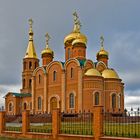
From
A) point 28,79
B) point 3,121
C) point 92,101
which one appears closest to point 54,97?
point 92,101

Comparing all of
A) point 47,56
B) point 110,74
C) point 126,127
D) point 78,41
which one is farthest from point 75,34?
point 126,127

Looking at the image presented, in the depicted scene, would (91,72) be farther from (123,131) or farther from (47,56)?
(123,131)

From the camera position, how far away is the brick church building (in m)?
32.7

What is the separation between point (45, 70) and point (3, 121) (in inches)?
767

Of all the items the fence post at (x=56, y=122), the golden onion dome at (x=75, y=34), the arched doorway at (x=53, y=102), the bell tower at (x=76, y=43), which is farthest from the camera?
the golden onion dome at (x=75, y=34)

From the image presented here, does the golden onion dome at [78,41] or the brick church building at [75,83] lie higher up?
the golden onion dome at [78,41]

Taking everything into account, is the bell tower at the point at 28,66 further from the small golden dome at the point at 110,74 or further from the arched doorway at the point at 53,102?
the small golden dome at the point at 110,74

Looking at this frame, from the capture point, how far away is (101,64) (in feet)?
123

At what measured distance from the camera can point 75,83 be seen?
33781 millimetres

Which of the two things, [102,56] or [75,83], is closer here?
[75,83]

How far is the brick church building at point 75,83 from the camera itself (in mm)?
32719

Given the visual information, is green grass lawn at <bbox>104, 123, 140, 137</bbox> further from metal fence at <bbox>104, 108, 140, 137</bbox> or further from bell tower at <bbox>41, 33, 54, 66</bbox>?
bell tower at <bbox>41, 33, 54, 66</bbox>

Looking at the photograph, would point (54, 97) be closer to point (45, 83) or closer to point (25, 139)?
point (45, 83)


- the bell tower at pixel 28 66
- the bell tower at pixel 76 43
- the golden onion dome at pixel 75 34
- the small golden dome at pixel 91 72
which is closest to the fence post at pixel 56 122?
the small golden dome at pixel 91 72
